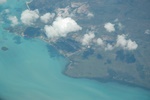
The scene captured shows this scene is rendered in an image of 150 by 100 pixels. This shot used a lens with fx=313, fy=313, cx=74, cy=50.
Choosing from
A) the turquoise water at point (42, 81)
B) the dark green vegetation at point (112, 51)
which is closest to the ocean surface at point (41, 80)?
the turquoise water at point (42, 81)

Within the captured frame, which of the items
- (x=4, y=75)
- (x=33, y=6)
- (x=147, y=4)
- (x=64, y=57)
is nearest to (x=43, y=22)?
(x=33, y=6)

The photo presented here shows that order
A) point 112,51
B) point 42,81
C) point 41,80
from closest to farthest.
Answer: point 42,81 → point 41,80 → point 112,51

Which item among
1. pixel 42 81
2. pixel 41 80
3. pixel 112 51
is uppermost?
pixel 112 51

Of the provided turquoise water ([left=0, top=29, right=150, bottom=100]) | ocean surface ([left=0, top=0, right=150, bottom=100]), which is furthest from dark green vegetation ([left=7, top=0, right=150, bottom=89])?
turquoise water ([left=0, top=29, right=150, bottom=100])

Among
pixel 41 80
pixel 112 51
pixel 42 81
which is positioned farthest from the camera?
pixel 112 51

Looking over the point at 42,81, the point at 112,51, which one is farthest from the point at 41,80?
the point at 112,51

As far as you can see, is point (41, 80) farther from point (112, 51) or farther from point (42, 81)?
point (112, 51)

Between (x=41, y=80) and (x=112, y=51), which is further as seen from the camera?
(x=112, y=51)

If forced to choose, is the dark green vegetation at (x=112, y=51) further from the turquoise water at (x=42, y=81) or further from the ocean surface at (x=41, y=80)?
the turquoise water at (x=42, y=81)

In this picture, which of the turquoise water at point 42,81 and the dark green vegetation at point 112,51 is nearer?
the turquoise water at point 42,81

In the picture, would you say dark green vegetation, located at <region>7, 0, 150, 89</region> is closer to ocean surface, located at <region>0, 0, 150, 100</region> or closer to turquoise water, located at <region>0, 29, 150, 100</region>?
ocean surface, located at <region>0, 0, 150, 100</region>
